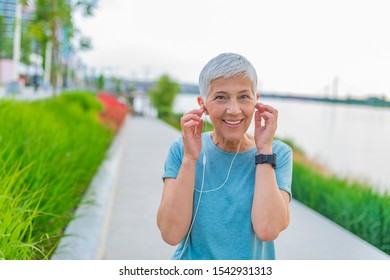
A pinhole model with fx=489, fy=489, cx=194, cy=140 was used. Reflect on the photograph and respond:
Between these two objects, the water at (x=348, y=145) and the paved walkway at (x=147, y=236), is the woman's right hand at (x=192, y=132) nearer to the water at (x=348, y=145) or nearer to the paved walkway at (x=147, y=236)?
the paved walkway at (x=147, y=236)

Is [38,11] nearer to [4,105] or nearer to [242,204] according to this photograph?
[4,105]

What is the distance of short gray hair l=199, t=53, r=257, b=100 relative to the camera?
3.40 feet

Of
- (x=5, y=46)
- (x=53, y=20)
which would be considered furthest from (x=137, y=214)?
(x=5, y=46)

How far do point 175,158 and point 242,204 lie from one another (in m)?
0.19

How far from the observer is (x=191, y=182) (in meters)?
1.09

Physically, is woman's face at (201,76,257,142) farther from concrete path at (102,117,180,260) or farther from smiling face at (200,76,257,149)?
concrete path at (102,117,180,260)

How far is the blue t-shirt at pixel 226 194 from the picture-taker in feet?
3.71

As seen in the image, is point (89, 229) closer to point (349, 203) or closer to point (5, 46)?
point (349, 203)

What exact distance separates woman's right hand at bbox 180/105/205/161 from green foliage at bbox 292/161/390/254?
1.80 metres

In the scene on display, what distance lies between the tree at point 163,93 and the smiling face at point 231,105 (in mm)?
21996

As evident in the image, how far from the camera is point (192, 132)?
41.9 inches

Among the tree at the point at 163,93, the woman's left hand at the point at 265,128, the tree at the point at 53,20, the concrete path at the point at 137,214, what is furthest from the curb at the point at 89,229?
the tree at the point at 163,93

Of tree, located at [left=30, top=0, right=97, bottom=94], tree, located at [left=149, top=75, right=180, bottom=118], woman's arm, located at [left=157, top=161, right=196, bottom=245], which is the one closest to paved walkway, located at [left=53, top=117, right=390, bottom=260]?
woman's arm, located at [left=157, top=161, right=196, bottom=245]

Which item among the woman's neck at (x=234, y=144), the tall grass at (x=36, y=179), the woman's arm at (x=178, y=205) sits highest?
the woman's neck at (x=234, y=144)
